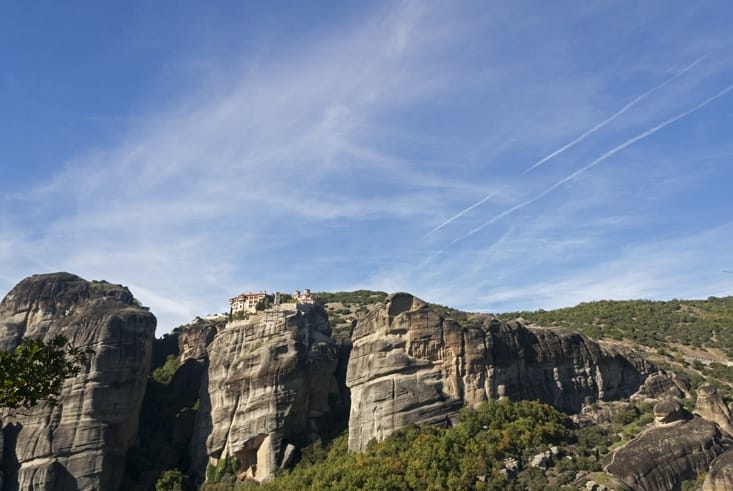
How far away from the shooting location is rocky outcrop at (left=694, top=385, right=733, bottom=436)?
5028 centimetres

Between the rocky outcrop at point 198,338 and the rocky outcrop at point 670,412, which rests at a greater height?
the rocky outcrop at point 198,338

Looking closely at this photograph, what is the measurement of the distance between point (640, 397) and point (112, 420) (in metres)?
49.0

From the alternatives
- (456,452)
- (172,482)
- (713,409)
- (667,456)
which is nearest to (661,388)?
(713,409)

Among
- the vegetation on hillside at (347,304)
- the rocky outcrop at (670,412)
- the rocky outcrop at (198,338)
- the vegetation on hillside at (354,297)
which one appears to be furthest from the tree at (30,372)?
the vegetation on hillside at (354,297)

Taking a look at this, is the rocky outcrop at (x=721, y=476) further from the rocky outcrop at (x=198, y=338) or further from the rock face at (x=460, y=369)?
the rocky outcrop at (x=198, y=338)

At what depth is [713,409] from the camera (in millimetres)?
50844

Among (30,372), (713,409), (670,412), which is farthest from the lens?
(713,409)

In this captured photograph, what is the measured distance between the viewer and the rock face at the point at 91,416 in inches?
2478

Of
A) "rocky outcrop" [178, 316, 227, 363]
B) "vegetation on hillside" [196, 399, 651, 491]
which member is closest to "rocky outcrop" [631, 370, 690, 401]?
"vegetation on hillside" [196, 399, 651, 491]

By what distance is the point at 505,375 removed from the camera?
57688 millimetres

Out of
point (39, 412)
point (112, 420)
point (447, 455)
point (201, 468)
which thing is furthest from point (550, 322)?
point (39, 412)

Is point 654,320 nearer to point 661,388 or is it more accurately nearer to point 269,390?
point 661,388

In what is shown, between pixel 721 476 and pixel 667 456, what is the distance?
4.19 metres

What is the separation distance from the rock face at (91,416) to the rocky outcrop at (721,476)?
49594mm
